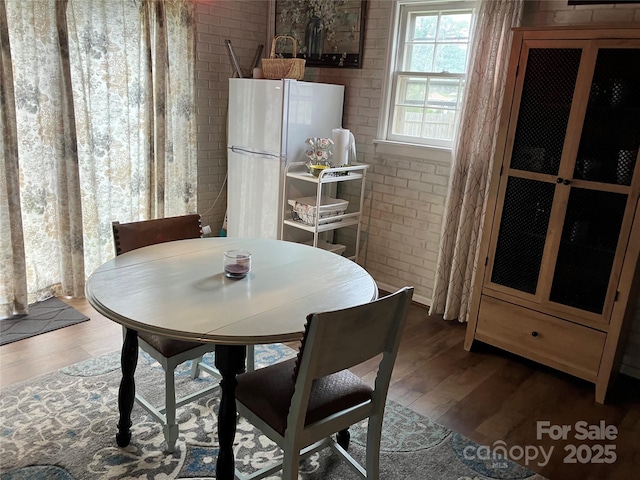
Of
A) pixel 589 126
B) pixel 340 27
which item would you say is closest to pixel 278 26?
pixel 340 27

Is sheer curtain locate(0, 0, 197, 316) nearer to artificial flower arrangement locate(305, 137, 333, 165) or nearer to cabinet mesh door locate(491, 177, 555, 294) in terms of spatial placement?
artificial flower arrangement locate(305, 137, 333, 165)

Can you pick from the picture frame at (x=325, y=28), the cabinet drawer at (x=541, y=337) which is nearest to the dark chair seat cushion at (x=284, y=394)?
the cabinet drawer at (x=541, y=337)

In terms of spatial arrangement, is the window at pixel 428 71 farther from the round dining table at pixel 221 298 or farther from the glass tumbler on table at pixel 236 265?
the glass tumbler on table at pixel 236 265

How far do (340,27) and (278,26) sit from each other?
67 cm

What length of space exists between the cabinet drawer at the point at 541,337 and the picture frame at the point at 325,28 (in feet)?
6.68

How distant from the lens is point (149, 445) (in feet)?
6.75

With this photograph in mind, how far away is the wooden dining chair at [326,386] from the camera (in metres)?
1.40

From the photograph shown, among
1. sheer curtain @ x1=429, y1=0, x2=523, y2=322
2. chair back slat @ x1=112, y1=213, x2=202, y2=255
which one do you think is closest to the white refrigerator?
sheer curtain @ x1=429, y1=0, x2=523, y2=322

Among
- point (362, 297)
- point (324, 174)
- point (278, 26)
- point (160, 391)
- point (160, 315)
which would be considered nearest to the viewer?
point (160, 315)

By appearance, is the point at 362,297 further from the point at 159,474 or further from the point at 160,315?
the point at 159,474

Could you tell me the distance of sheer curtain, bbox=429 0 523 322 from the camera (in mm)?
2918

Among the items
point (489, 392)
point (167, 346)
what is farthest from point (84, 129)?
point (489, 392)

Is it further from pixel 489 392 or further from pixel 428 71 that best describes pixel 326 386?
pixel 428 71

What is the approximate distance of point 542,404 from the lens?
2527 millimetres
